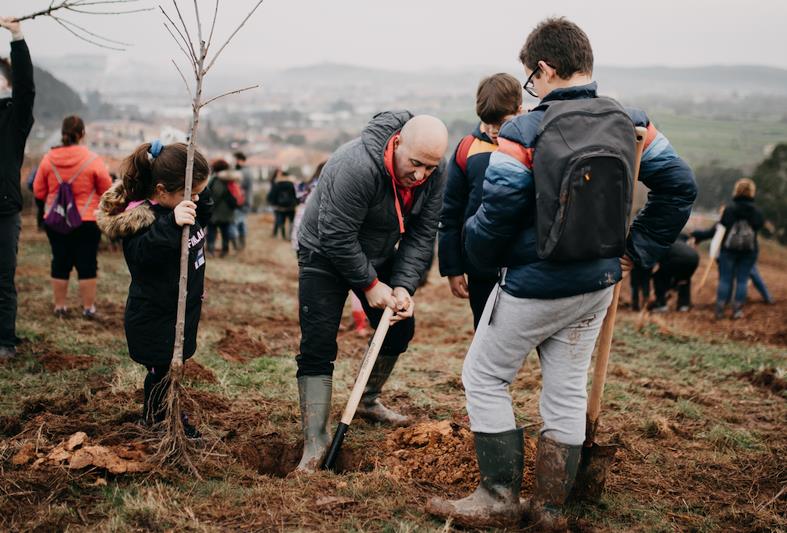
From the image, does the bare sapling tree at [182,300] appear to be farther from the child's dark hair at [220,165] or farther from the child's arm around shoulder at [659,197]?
the child's dark hair at [220,165]

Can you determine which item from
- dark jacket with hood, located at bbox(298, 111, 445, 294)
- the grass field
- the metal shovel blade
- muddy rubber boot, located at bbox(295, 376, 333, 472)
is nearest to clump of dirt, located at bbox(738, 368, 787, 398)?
the grass field

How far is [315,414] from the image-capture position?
385 cm

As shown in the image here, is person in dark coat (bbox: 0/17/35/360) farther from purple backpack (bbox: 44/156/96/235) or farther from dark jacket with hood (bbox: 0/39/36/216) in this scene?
purple backpack (bbox: 44/156/96/235)

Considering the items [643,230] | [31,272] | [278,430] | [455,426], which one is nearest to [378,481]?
[455,426]

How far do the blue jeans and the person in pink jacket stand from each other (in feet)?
30.8

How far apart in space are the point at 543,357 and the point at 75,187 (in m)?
5.41

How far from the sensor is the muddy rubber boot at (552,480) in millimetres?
2936

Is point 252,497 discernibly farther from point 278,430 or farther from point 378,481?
point 278,430

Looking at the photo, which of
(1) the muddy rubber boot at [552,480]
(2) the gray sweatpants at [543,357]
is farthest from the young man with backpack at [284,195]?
(1) the muddy rubber boot at [552,480]

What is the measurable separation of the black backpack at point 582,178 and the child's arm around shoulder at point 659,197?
39cm

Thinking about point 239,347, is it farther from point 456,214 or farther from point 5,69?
point 456,214

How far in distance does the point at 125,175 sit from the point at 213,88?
163 meters

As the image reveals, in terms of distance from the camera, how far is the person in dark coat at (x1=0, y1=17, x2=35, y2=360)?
193 inches

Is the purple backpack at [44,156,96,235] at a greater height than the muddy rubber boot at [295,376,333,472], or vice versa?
the purple backpack at [44,156,96,235]
